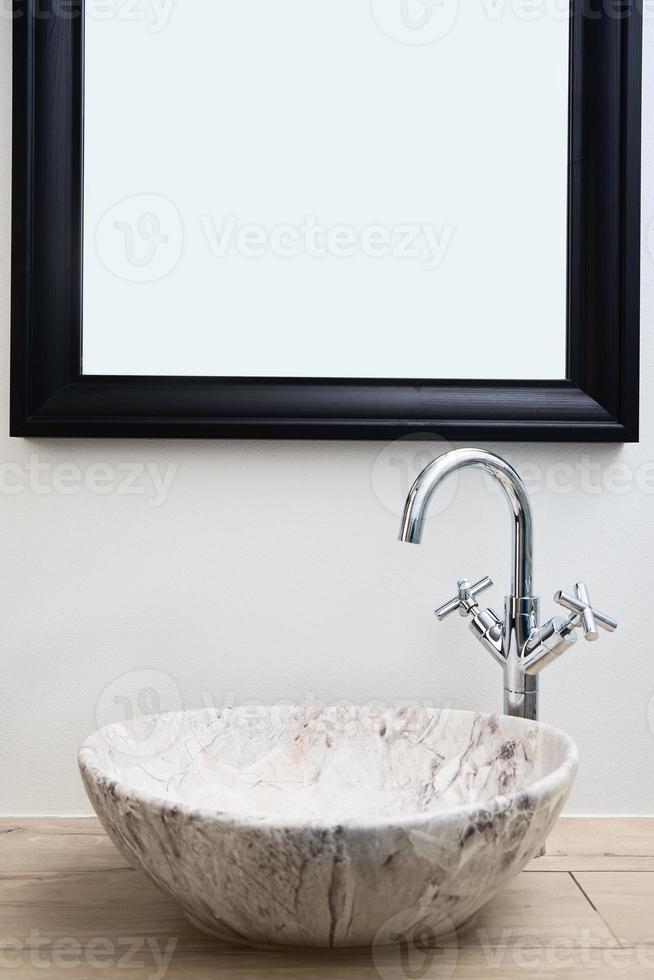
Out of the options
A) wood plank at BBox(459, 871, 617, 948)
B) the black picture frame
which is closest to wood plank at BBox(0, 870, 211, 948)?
wood plank at BBox(459, 871, 617, 948)

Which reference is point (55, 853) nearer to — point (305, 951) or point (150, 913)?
point (150, 913)

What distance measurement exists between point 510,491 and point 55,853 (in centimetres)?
61

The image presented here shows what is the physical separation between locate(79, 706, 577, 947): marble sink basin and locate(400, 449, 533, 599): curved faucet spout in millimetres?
150

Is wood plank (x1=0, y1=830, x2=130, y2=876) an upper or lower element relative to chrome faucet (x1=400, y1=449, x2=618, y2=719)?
lower

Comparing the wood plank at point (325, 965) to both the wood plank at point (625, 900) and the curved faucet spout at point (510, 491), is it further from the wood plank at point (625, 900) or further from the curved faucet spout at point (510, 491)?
the curved faucet spout at point (510, 491)

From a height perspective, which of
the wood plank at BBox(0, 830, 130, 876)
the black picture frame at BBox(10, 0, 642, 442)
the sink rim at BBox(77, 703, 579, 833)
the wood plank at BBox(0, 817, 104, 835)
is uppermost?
the black picture frame at BBox(10, 0, 642, 442)

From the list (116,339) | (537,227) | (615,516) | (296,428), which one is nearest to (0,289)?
(116,339)

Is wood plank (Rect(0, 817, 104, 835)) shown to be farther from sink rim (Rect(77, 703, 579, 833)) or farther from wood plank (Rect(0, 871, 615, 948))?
sink rim (Rect(77, 703, 579, 833))

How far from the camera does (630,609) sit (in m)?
0.97

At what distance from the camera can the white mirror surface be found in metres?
0.95

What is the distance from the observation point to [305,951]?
651 mm

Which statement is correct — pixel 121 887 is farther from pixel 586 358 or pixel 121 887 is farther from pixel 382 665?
pixel 586 358

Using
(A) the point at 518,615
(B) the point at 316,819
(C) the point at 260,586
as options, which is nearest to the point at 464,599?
(A) the point at 518,615

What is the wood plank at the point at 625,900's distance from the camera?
676mm
